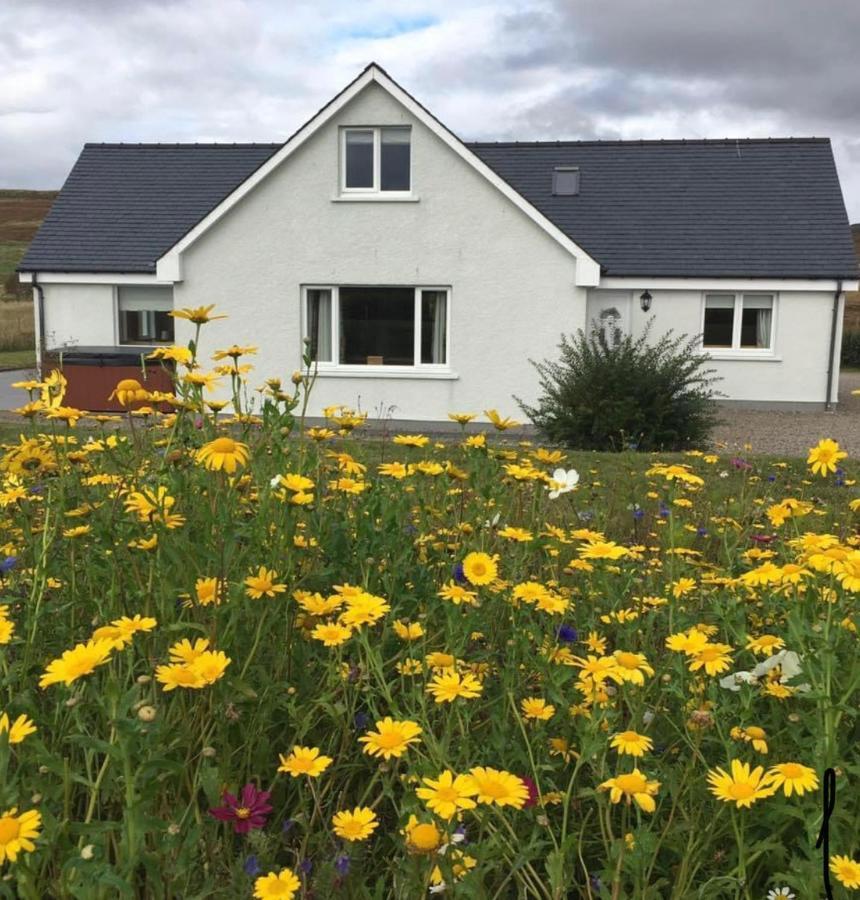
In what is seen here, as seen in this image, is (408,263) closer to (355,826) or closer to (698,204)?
(698,204)

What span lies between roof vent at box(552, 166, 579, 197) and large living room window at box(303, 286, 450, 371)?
595cm

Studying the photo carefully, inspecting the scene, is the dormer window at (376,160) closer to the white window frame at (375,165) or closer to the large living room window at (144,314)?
the white window frame at (375,165)

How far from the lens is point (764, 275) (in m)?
16.9

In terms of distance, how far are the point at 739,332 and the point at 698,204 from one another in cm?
308

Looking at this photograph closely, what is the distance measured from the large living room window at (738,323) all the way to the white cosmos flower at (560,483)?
1516 cm

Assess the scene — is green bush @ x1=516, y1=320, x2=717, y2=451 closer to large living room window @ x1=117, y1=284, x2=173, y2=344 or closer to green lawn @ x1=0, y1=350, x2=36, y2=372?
large living room window @ x1=117, y1=284, x2=173, y2=344

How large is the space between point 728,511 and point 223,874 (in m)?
3.48

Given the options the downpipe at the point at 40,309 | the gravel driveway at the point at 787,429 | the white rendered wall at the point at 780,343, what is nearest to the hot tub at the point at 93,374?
the downpipe at the point at 40,309

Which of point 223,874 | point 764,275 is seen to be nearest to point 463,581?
point 223,874

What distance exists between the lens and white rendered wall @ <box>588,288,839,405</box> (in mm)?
17094

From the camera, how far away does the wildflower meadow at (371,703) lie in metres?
1.69

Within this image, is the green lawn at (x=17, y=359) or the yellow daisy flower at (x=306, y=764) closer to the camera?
the yellow daisy flower at (x=306, y=764)

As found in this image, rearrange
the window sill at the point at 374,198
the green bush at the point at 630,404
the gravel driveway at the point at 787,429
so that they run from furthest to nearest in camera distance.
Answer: the window sill at the point at 374,198
the gravel driveway at the point at 787,429
the green bush at the point at 630,404

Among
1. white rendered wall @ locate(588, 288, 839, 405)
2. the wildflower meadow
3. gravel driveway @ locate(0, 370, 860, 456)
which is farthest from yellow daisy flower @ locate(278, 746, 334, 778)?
white rendered wall @ locate(588, 288, 839, 405)
